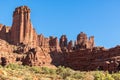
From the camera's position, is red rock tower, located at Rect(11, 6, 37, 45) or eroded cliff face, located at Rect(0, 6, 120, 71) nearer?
eroded cliff face, located at Rect(0, 6, 120, 71)

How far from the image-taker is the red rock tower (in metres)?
130

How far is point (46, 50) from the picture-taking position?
4520 inches

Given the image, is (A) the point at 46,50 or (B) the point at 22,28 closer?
(A) the point at 46,50

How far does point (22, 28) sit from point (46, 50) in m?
22.4

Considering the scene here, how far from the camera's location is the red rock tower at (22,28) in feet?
427

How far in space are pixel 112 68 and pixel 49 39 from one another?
2766 inches

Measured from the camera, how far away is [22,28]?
441 feet

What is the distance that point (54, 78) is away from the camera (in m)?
35.4

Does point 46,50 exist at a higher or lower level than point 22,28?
lower

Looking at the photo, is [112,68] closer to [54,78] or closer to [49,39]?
[54,78]

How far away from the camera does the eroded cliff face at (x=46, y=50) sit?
82562mm

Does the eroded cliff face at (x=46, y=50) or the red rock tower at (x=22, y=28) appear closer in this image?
the eroded cliff face at (x=46, y=50)

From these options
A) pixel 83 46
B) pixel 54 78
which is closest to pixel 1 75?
pixel 54 78

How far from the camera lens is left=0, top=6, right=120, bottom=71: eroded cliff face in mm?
82562
